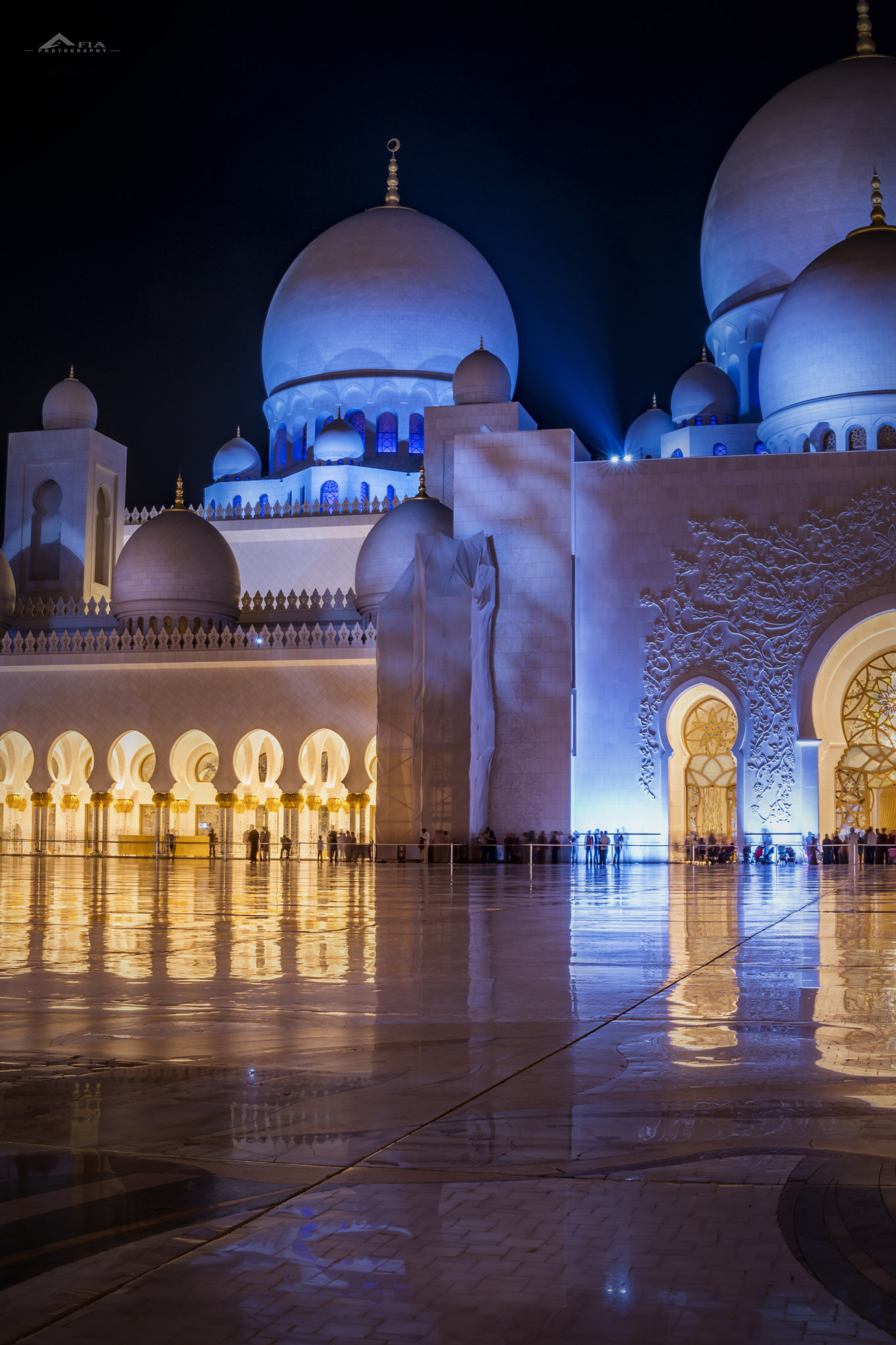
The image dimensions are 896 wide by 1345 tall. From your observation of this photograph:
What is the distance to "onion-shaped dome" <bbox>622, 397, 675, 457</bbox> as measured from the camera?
26.0m

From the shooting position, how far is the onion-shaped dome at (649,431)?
2597 cm

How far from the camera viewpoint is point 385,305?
28.3 metres

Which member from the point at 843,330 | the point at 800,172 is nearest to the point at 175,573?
the point at 843,330

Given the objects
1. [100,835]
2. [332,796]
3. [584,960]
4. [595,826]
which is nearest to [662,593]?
[595,826]

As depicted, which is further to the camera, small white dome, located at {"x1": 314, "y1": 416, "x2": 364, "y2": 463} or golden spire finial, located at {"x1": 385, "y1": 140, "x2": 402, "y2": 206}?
golden spire finial, located at {"x1": 385, "y1": 140, "x2": 402, "y2": 206}

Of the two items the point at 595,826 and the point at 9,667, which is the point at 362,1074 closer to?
the point at 595,826

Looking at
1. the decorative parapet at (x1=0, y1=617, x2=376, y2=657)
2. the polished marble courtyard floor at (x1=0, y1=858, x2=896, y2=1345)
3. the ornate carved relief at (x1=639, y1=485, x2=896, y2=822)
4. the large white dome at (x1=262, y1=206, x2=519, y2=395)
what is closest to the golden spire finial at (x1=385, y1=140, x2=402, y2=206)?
the large white dome at (x1=262, y1=206, x2=519, y2=395)

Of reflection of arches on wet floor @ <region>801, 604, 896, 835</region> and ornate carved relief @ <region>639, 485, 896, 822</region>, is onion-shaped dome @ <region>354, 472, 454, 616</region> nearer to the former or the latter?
ornate carved relief @ <region>639, 485, 896, 822</region>

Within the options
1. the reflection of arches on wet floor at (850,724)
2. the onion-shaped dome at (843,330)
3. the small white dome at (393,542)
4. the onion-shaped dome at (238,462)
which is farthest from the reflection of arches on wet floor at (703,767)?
the onion-shaped dome at (238,462)

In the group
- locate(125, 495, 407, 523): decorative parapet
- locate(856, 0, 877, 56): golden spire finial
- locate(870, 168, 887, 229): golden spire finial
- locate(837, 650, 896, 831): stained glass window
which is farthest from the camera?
locate(125, 495, 407, 523): decorative parapet

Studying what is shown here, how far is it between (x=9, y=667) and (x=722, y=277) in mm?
14614

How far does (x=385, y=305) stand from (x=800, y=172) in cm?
845

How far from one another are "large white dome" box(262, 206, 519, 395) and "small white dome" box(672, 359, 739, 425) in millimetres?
5451

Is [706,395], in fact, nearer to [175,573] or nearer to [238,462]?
[175,573]
